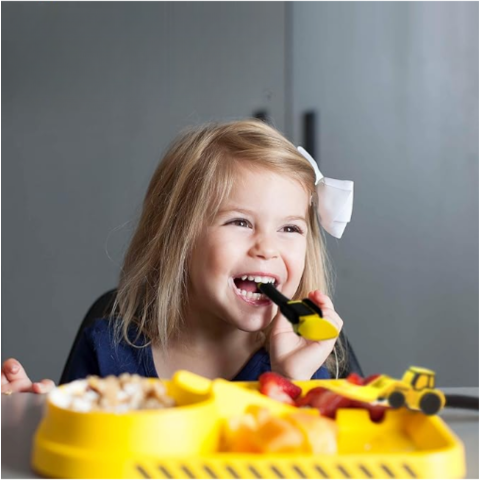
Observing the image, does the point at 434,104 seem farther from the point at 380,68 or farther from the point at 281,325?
the point at 281,325

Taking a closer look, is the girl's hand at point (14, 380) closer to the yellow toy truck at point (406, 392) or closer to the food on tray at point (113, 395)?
the food on tray at point (113, 395)

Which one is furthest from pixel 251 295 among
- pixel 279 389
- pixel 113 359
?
pixel 279 389

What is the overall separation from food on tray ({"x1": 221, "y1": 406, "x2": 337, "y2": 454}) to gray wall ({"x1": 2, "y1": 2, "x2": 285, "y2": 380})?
2.42 meters

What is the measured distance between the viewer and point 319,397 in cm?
75

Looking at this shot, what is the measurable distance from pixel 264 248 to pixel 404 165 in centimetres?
202

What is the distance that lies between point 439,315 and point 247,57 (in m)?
1.25

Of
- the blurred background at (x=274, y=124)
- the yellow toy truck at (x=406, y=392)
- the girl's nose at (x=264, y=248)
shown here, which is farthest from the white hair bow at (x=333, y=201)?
the blurred background at (x=274, y=124)

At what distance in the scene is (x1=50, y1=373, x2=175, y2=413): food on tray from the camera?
64 cm

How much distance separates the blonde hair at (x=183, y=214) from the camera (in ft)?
4.39

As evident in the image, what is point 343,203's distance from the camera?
136 centimetres

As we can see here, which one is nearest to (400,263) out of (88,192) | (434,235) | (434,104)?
(434,235)

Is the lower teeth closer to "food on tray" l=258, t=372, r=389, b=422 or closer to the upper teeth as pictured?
the upper teeth

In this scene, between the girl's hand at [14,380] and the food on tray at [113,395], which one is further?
the girl's hand at [14,380]

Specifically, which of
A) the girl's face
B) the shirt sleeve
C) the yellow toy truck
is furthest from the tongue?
the yellow toy truck
